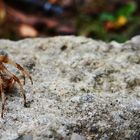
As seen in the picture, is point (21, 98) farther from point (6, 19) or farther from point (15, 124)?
point (6, 19)

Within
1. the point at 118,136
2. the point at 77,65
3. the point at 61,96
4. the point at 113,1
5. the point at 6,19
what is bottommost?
the point at 118,136

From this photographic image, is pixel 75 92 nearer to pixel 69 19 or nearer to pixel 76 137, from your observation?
pixel 76 137

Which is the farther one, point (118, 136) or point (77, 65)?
point (77, 65)

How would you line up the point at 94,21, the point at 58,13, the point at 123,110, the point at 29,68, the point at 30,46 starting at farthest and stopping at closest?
the point at 58,13 → the point at 94,21 → the point at 30,46 → the point at 29,68 → the point at 123,110

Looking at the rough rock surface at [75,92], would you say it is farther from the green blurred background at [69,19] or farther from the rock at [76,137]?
the green blurred background at [69,19]

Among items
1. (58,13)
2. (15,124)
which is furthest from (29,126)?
(58,13)

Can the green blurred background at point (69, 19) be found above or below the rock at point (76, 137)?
above

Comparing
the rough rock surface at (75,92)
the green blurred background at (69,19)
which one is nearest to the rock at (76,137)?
the rough rock surface at (75,92)
